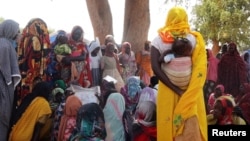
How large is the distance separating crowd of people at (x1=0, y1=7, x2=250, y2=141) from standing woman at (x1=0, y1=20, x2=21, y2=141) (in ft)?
0.04

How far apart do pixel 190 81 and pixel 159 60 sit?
0.37m

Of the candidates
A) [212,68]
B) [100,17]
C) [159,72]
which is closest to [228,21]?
[100,17]

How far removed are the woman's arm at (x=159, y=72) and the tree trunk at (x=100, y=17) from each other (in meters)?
5.58

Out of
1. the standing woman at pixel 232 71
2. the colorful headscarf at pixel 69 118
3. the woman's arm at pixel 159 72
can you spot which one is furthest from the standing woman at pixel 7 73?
the standing woman at pixel 232 71

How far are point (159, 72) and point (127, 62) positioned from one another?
3.62 metres

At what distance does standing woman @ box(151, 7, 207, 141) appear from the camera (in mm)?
4199

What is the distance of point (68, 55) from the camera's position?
6.34m

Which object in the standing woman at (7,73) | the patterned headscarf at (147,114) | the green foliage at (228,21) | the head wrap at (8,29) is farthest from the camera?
the green foliage at (228,21)

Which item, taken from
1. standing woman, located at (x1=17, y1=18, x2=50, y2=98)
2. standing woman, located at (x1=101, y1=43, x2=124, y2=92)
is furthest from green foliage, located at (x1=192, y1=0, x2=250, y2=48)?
standing woman, located at (x1=17, y1=18, x2=50, y2=98)

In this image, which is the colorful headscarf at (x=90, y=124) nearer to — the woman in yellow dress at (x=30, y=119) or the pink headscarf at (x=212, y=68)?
the woman in yellow dress at (x=30, y=119)

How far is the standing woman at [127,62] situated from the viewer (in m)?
7.86

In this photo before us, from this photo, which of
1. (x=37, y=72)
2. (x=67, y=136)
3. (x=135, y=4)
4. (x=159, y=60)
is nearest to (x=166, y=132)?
(x=159, y=60)

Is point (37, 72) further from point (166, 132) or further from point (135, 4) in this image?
point (135, 4)

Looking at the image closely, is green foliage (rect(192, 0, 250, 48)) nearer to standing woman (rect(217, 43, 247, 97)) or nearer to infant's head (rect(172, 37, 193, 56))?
standing woman (rect(217, 43, 247, 97))
